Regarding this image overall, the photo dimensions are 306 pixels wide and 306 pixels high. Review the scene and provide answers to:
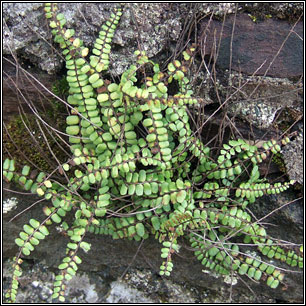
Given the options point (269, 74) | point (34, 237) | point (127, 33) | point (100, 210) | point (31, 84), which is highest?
point (127, 33)

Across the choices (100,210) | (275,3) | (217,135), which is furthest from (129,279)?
(275,3)

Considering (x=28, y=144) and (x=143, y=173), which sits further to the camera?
(x=28, y=144)

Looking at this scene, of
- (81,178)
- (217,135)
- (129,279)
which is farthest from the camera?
(129,279)

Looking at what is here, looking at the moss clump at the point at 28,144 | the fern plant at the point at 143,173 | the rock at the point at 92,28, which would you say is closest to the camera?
the fern plant at the point at 143,173

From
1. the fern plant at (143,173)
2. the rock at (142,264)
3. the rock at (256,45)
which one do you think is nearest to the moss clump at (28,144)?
the fern plant at (143,173)

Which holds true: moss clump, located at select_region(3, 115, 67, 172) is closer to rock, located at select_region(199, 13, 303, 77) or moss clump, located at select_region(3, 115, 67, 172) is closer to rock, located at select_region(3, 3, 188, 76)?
rock, located at select_region(3, 3, 188, 76)

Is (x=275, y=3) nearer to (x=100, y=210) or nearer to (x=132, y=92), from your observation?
(x=132, y=92)

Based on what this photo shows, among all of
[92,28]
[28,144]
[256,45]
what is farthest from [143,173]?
[256,45]

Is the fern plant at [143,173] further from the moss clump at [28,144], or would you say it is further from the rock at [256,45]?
the rock at [256,45]

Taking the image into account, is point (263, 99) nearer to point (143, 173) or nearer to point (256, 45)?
point (256, 45)
